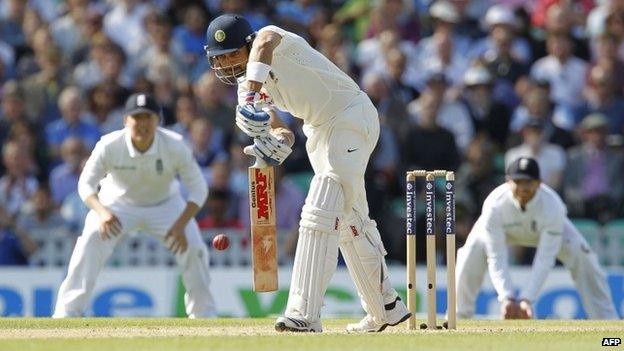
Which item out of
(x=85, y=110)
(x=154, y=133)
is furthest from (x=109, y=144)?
(x=85, y=110)

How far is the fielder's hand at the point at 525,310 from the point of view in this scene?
36.9 ft

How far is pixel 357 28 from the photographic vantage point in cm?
1584

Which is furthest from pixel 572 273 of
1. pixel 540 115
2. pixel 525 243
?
pixel 540 115

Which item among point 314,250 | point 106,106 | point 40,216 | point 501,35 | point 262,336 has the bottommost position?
point 262,336

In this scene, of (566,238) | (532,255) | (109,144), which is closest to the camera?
(109,144)

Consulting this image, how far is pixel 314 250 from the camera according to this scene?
8.04m

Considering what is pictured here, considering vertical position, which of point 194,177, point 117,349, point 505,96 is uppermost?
point 505,96

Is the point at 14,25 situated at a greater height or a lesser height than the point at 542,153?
greater

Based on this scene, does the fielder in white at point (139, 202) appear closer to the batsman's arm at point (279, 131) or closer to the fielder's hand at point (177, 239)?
the fielder's hand at point (177, 239)

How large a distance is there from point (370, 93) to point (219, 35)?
21.1 ft

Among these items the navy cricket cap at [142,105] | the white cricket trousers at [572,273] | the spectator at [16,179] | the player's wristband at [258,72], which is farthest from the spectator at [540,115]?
the player's wristband at [258,72]

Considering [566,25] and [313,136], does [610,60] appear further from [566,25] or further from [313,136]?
[313,136]

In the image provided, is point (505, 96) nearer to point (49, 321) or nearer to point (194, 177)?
point (194, 177)

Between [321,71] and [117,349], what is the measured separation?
1916mm
